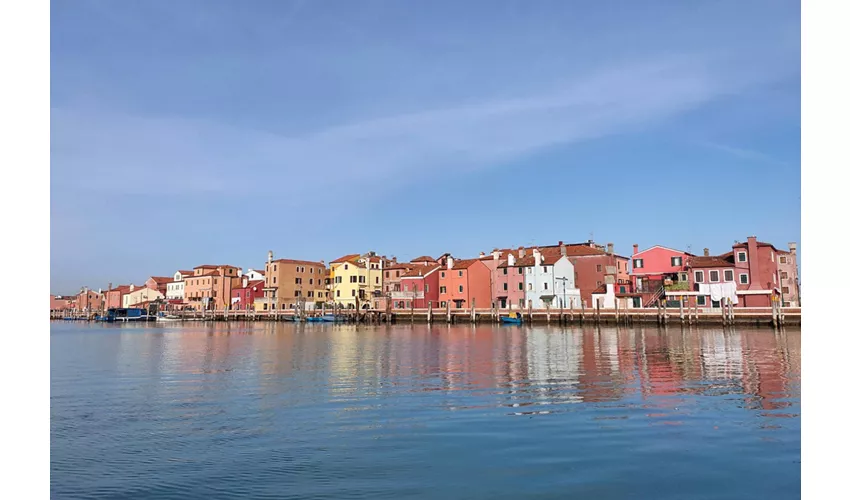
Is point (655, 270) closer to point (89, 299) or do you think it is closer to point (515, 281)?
point (515, 281)

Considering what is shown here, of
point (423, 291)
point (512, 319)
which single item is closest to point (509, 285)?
point (512, 319)

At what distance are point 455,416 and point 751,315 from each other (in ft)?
111

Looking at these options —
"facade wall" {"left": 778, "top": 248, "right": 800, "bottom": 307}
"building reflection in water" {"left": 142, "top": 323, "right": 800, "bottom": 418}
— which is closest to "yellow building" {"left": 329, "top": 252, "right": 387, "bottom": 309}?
"facade wall" {"left": 778, "top": 248, "right": 800, "bottom": 307}

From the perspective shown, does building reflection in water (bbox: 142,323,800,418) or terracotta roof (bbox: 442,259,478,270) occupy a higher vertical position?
terracotta roof (bbox: 442,259,478,270)

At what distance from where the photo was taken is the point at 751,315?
122 feet

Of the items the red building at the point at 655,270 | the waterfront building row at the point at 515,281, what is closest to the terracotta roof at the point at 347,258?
the waterfront building row at the point at 515,281

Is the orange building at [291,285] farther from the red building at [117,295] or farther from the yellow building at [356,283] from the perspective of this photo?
the red building at [117,295]

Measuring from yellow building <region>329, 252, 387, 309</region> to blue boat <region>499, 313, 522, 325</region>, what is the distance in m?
19.1

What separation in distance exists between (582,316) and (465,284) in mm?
13628

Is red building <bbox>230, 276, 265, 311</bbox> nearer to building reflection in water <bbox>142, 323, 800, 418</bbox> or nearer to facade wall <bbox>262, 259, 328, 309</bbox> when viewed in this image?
facade wall <bbox>262, 259, 328, 309</bbox>

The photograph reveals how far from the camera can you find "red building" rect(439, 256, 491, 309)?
5469 centimetres
